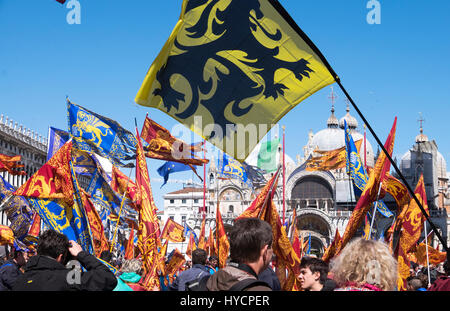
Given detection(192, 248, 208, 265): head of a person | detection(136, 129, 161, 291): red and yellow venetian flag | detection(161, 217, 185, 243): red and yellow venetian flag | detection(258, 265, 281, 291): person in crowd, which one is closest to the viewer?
detection(258, 265, 281, 291): person in crowd

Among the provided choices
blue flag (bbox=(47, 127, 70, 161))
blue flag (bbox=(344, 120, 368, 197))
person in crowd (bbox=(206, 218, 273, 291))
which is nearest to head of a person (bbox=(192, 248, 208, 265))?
person in crowd (bbox=(206, 218, 273, 291))

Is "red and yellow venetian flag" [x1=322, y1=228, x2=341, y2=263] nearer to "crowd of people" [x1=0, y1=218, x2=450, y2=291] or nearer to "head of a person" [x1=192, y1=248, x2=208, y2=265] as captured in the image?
"head of a person" [x1=192, y1=248, x2=208, y2=265]

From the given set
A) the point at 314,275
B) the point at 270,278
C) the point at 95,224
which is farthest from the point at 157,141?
the point at 314,275

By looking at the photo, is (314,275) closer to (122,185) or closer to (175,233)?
(122,185)

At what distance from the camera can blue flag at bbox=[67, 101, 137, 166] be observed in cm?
1579

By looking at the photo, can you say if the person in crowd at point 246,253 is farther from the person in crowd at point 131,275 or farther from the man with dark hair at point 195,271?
the man with dark hair at point 195,271

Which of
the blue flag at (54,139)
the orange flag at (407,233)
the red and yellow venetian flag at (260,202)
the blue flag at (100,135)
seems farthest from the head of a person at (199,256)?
the blue flag at (54,139)

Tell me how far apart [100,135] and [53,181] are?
6.28 metres

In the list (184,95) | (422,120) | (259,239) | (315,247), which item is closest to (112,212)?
(184,95)

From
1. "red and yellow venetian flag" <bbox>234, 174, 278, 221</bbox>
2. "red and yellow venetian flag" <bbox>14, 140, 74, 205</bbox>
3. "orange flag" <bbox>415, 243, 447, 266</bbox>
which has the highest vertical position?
"red and yellow venetian flag" <bbox>14, 140, 74, 205</bbox>

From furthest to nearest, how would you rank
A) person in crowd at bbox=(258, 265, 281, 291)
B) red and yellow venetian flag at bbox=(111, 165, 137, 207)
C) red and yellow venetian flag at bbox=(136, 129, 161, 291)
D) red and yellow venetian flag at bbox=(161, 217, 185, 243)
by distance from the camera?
red and yellow venetian flag at bbox=(161, 217, 185, 243) → red and yellow venetian flag at bbox=(111, 165, 137, 207) → red and yellow venetian flag at bbox=(136, 129, 161, 291) → person in crowd at bbox=(258, 265, 281, 291)

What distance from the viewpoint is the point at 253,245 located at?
3.52 meters

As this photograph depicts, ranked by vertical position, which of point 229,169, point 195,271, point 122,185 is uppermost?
point 229,169
